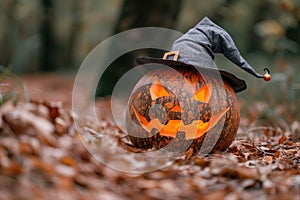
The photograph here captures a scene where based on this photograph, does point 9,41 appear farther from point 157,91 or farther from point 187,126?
point 187,126

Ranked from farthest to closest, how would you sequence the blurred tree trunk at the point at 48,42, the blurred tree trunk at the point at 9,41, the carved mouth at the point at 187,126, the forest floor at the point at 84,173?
the blurred tree trunk at the point at 9,41, the blurred tree trunk at the point at 48,42, the carved mouth at the point at 187,126, the forest floor at the point at 84,173

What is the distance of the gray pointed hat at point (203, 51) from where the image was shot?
120 inches

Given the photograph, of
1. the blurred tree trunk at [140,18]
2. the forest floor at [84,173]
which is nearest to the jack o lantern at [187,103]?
the forest floor at [84,173]

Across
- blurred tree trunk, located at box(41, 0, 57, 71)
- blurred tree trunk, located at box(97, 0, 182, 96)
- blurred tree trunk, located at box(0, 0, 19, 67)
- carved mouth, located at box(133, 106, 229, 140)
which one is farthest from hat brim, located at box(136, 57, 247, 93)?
blurred tree trunk, located at box(0, 0, 19, 67)

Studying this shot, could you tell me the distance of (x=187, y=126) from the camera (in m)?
2.99

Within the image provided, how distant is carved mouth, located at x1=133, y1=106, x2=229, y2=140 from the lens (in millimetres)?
2998

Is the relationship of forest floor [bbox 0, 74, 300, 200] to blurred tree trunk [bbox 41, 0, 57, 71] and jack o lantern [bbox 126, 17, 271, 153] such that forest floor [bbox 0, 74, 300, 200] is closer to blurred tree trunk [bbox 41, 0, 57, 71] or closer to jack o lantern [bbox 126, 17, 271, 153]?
jack o lantern [bbox 126, 17, 271, 153]

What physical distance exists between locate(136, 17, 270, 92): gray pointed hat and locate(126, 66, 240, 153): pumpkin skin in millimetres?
87

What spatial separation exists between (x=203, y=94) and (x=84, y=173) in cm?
123

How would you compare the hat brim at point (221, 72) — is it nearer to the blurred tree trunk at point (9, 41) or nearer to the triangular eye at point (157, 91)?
the triangular eye at point (157, 91)

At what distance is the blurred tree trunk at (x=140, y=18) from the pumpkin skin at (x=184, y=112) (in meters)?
4.00

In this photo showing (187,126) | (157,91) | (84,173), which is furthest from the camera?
(157,91)

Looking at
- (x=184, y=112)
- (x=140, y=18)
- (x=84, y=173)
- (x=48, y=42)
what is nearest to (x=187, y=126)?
(x=184, y=112)

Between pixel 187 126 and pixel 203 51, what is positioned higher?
pixel 203 51
